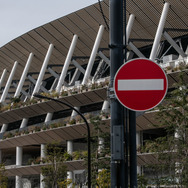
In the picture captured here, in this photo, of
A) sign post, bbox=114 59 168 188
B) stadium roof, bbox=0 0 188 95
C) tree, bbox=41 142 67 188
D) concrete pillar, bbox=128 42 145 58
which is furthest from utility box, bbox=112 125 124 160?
concrete pillar, bbox=128 42 145 58

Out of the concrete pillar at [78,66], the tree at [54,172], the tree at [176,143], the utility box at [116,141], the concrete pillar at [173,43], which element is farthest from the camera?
the concrete pillar at [78,66]

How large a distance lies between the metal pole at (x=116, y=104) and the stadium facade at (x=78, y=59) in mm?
37127

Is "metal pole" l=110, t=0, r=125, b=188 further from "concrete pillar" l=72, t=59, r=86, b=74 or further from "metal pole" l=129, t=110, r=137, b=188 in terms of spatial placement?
"concrete pillar" l=72, t=59, r=86, b=74

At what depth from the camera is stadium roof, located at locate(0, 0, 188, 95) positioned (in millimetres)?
49469

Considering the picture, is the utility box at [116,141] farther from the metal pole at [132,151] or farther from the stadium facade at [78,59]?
the stadium facade at [78,59]

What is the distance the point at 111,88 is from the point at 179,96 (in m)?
18.1

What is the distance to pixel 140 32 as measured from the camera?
175ft

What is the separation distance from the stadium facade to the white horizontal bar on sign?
Result: 122ft

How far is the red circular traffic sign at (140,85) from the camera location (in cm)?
557

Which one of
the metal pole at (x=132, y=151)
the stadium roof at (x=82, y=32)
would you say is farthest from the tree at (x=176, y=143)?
the stadium roof at (x=82, y=32)

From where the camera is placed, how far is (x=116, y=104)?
18.7 feet

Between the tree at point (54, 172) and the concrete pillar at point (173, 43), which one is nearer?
the tree at point (54, 172)

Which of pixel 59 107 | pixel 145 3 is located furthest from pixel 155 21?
pixel 59 107

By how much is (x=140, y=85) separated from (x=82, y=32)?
51.5 meters
